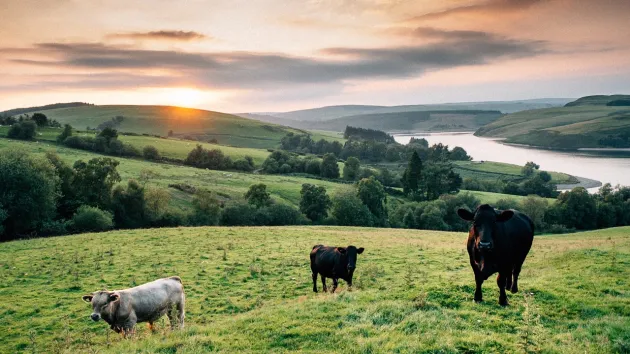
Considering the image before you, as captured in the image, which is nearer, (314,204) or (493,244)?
(493,244)

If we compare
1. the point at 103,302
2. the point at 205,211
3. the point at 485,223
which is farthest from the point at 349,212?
the point at 485,223

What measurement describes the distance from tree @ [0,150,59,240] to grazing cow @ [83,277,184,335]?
1458 inches

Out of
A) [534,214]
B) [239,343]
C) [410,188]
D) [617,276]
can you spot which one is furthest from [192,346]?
[410,188]

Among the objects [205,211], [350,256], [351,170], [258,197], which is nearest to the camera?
[350,256]

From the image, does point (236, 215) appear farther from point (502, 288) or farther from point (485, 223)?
point (485, 223)

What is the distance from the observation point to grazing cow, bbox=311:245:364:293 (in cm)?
1573

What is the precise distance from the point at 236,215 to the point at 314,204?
15.5m

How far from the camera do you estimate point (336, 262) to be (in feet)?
52.9

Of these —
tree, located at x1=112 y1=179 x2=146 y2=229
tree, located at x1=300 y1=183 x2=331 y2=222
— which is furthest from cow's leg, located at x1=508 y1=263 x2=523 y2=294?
tree, located at x1=300 y1=183 x2=331 y2=222

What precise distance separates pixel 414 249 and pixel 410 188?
73270 mm

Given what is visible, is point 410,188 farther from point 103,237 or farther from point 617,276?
point 617,276

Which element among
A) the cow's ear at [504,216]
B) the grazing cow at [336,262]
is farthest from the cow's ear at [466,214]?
the grazing cow at [336,262]

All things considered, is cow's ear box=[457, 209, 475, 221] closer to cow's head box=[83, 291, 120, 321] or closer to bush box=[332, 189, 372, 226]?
cow's head box=[83, 291, 120, 321]

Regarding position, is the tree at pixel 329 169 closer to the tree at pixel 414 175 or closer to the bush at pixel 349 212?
the tree at pixel 414 175
